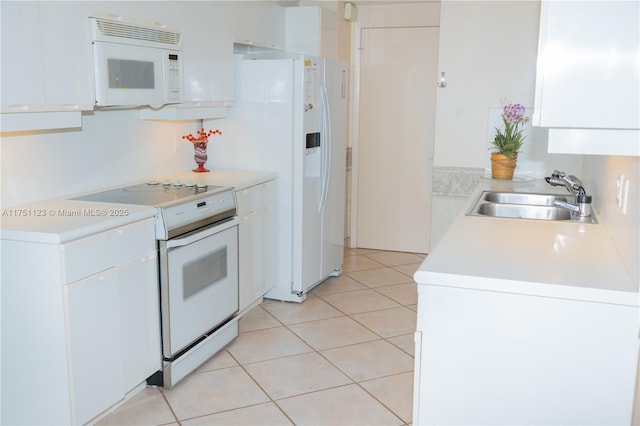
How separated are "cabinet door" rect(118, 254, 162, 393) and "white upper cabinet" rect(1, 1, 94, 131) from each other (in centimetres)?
74

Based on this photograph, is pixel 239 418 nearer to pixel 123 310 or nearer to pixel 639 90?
pixel 123 310

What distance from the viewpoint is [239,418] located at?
285cm

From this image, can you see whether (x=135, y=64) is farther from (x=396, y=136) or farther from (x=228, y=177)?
(x=396, y=136)

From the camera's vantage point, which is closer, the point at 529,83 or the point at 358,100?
the point at 529,83

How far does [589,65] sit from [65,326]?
6.79 ft

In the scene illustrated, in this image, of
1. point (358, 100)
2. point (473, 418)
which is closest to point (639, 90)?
point (473, 418)

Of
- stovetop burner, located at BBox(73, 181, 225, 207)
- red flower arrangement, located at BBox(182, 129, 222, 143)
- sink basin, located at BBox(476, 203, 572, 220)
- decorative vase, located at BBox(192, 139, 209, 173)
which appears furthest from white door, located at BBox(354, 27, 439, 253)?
stovetop burner, located at BBox(73, 181, 225, 207)

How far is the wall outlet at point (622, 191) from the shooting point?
218 cm

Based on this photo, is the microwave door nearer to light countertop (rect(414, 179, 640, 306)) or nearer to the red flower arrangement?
the red flower arrangement

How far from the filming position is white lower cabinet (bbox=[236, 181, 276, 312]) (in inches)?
153

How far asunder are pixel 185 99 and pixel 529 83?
2239 millimetres

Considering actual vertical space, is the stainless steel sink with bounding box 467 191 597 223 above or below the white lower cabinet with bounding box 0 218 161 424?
above

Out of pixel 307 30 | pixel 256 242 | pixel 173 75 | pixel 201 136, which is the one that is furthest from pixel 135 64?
pixel 307 30

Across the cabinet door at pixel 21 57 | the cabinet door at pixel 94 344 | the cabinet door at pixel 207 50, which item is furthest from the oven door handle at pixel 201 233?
the cabinet door at pixel 21 57
